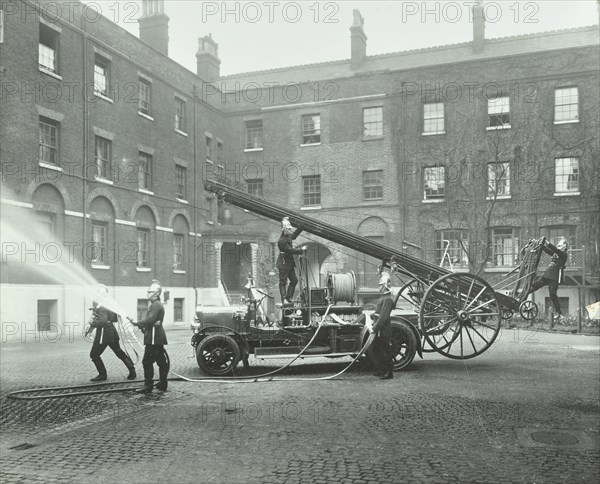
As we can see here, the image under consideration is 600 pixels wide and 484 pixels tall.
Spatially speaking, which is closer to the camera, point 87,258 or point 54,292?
point 54,292

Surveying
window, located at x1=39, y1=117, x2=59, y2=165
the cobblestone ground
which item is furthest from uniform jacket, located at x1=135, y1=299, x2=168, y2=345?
window, located at x1=39, y1=117, x2=59, y2=165

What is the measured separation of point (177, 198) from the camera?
23.0 m

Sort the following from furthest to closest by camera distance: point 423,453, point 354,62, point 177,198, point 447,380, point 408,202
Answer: point 177,198 → point 354,62 → point 408,202 → point 447,380 → point 423,453

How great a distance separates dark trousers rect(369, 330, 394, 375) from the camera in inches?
429

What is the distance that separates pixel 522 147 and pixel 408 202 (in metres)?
3.02

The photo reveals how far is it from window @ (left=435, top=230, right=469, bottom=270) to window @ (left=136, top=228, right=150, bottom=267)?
36.2 ft

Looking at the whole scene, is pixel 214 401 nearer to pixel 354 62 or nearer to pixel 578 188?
pixel 578 188

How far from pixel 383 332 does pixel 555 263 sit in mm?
3141

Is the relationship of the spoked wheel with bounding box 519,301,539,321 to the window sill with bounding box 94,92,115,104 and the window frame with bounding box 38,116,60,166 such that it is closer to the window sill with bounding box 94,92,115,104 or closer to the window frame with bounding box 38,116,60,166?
the window sill with bounding box 94,92,115,104

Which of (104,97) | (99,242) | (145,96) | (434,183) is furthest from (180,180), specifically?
(434,183)

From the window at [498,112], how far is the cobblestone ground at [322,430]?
Answer: 574cm

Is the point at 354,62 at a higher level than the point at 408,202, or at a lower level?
higher

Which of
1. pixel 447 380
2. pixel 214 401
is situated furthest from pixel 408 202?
pixel 214 401

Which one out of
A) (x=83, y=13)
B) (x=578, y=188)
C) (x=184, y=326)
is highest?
(x=83, y=13)
